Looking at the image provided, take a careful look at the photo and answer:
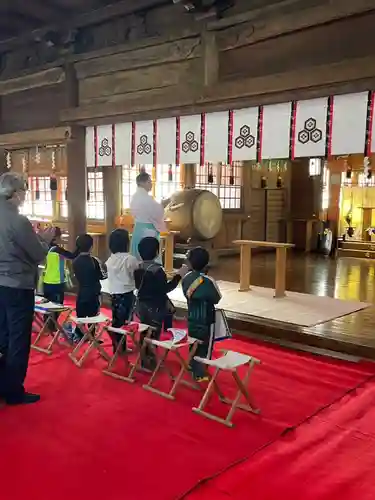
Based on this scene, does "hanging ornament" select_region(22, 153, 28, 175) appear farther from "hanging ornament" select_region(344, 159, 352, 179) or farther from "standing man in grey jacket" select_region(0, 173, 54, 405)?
"hanging ornament" select_region(344, 159, 352, 179)

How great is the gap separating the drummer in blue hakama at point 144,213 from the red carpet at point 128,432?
73.3 inches

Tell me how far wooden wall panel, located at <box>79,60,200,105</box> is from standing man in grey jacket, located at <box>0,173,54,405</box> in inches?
113

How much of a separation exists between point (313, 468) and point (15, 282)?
2351mm

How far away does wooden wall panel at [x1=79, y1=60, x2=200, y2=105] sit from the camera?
5836mm

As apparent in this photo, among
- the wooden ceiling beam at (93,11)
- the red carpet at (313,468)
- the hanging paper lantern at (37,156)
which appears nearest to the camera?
the red carpet at (313,468)

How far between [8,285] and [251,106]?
3.19 m

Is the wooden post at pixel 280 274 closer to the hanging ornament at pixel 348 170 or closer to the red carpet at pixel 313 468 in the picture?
the red carpet at pixel 313 468

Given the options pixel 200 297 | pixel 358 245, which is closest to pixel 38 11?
pixel 200 297

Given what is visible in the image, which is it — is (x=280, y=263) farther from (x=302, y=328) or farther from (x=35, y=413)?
(x=35, y=413)

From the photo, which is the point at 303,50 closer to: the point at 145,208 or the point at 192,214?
the point at 145,208

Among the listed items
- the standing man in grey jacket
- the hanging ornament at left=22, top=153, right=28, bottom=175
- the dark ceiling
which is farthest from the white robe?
the hanging ornament at left=22, top=153, right=28, bottom=175

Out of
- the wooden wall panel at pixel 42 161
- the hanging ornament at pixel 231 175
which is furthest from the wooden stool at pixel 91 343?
the hanging ornament at pixel 231 175

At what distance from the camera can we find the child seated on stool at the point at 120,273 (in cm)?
462

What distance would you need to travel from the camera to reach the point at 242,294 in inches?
298
